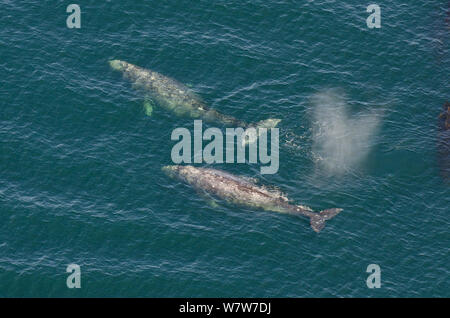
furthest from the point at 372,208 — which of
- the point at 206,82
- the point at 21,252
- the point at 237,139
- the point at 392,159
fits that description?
the point at 21,252

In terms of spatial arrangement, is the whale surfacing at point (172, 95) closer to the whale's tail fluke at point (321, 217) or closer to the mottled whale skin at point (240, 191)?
the mottled whale skin at point (240, 191)

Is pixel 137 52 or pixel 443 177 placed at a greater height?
pixel 137 52

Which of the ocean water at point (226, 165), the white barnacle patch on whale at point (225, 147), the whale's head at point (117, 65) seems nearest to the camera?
the ocean water at point (226, 165)

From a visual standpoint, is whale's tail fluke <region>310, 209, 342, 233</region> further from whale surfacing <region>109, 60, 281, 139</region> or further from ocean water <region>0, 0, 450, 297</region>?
whale surfacing <region>109, 60, 281, 139</region>

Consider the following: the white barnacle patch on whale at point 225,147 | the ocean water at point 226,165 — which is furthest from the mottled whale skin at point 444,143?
the white barnacle patch on whale at point 225,147

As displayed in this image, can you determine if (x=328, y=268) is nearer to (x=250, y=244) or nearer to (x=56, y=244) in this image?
(x=250, y=244)

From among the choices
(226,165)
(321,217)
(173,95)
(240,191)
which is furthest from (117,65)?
(321,217)
